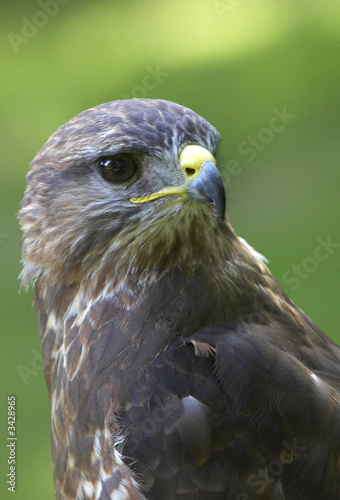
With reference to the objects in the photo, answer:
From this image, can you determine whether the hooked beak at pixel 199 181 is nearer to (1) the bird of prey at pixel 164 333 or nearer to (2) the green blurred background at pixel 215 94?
(1) the bird of prey at pixel 164 333

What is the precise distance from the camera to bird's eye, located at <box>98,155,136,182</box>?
103 inches

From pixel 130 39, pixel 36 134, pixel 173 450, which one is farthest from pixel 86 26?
pixel 173 450

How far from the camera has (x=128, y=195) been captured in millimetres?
2666

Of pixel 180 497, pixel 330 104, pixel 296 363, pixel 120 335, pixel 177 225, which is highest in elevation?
pixel 330 104

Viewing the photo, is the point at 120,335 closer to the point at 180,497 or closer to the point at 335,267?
the point at 180,497

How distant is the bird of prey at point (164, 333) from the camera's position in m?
2.45

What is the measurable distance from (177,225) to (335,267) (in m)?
3.38

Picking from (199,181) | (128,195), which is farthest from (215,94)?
(199,181)

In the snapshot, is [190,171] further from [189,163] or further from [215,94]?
[215,94]

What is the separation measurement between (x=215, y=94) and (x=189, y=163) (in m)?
4.34

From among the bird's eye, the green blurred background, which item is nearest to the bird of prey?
the bird's eye

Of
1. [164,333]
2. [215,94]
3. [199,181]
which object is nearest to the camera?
[199,181]

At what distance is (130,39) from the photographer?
283 inches

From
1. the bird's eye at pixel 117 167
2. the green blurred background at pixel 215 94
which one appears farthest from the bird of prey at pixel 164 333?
the green blurred background at pixel 215 94
